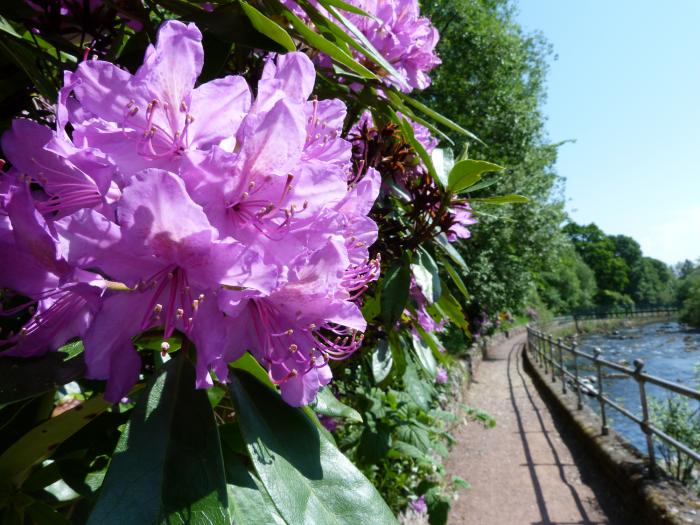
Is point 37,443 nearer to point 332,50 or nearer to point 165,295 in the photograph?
point 165,295

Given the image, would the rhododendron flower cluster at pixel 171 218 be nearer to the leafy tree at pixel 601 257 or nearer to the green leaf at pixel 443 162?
the green leaf at pixel 443 162

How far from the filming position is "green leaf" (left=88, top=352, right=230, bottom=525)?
553 millimetres

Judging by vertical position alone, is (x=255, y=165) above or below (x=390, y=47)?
below

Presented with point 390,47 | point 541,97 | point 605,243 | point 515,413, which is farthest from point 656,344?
point 605,243

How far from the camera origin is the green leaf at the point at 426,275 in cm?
136

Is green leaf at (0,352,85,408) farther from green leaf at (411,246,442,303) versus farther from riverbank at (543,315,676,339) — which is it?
riverbank at (543,315,676,339)

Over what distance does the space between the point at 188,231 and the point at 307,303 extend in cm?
19

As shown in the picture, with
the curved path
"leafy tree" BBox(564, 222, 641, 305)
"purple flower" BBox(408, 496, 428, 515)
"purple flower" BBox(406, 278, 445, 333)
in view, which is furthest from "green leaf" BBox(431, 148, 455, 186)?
"leafy tree" BBox(564, 222, 641, 305)

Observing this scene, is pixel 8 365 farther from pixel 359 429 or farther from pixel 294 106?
pixel 359 429

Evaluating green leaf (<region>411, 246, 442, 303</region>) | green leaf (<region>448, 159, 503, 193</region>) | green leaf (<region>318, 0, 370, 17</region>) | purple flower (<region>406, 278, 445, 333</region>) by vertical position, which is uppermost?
green leaf (<region>318, 0, 370, 17</region>)

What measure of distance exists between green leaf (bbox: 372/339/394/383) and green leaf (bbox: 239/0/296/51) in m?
1.21

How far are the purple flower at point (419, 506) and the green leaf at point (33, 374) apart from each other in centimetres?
411

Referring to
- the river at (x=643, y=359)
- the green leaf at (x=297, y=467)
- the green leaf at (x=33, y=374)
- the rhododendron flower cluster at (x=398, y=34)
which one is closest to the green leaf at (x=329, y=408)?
the green leaf at (x=297, y=467)

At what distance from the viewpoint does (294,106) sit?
24.0 inches
